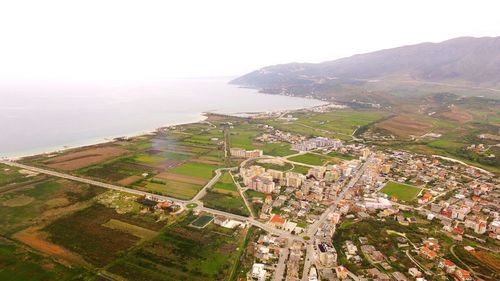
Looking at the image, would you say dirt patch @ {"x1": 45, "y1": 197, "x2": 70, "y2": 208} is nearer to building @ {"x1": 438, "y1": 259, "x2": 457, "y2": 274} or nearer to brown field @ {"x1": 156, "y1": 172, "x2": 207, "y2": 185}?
brown field @ {"x1": 156, "y1": 172, "x2": 207, "y2": 185}

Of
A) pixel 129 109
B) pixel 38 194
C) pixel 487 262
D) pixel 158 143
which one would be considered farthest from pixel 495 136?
pixel 129 109

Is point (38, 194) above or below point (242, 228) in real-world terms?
above

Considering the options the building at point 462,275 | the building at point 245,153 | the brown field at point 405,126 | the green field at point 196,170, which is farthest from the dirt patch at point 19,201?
the brown field at point 405,126

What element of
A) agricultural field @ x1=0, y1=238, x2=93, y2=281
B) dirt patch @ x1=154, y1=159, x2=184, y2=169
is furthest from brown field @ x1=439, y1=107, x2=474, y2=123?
agricultural field @ x1=0, y1=238, x2=93, y2=281

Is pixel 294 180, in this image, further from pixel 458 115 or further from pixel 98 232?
pixel 458 115

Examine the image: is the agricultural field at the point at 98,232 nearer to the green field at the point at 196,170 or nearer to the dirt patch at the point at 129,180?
the dirt patch at the point at 129,180

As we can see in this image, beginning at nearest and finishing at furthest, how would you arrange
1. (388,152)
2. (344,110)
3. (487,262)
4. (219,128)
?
1. (487,262)
2. (388,152)
3. (219,128)
4. (344,110)

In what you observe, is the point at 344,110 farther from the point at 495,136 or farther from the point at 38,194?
the point at 38,194
